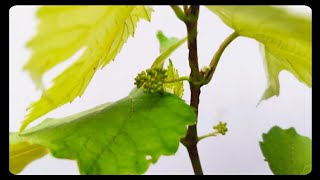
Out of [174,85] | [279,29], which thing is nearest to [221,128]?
[174,85]

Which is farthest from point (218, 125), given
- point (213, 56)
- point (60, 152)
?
point (60, 152)

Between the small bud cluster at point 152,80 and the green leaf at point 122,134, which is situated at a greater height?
the small bud cluster at point 152,80

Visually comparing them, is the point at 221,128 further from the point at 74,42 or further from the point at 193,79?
the point at 74,42

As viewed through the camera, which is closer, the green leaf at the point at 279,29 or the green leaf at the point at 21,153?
the green leaf at the point at 279,29

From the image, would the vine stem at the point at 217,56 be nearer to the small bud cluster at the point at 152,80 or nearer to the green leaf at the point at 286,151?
the small bud cluster at the point at 152,80

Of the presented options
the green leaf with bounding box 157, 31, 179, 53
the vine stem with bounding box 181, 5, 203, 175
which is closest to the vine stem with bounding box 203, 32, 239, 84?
the vine stem with bounding box 181, 5, 203, 175

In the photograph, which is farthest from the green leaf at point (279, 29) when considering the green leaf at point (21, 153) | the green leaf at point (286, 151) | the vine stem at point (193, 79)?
the green leaf at point (21, 153)
